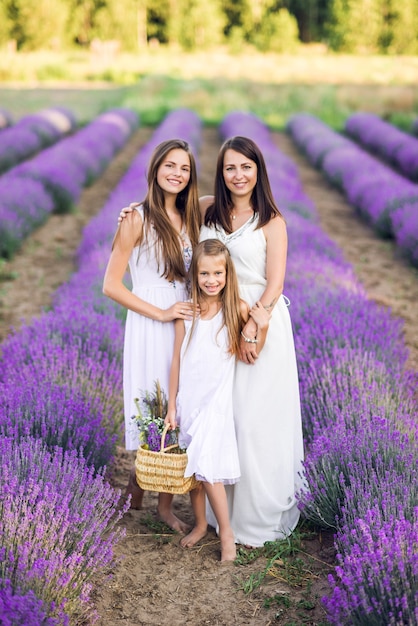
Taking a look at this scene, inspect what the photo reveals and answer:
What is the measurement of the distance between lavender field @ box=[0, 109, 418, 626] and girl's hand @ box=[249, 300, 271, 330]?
1.65 ft

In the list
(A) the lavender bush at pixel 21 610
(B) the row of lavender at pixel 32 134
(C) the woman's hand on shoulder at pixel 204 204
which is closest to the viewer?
(A) the lavender bush at pixel 21 610

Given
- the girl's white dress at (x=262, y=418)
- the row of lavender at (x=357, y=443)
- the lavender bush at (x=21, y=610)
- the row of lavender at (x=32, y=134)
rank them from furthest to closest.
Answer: the row of lavender at (x=32, y=134) → the girl's white dress at (x=262, y=418) → the row of lavender at (x=357, y=443) → the lavender bush at (x=21, y=610)

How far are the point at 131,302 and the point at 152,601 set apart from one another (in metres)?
1.07

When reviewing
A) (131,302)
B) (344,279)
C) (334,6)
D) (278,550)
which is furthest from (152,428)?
(334,6)

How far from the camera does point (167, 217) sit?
295cm

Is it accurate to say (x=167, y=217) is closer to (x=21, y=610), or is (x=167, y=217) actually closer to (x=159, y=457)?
(x=159, y=457)

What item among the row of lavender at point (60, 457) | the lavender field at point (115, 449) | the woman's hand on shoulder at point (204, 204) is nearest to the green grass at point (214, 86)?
the lavender field at point (115, 449)

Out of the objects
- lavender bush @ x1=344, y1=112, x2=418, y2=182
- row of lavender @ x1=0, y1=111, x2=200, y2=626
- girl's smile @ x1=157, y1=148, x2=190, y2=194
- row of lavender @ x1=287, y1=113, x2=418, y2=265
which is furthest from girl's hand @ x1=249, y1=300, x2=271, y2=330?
lavender bush @ x1=344, y1=112, x2=418, y2=182

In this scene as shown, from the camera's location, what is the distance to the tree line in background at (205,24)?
122 ft

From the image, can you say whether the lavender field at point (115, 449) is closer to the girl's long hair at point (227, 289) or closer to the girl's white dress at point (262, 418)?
the girl's white dress at point (262, 418)

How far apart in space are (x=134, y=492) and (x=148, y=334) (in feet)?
2.32

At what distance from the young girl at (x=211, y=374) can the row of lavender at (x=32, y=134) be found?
30.6ft

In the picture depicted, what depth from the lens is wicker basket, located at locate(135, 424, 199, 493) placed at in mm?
2676

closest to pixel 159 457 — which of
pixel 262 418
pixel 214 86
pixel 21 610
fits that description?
pixel 262 418
